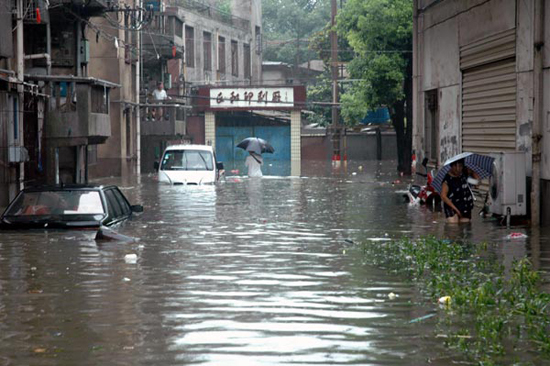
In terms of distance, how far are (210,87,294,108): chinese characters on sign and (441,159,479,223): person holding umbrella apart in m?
47.0

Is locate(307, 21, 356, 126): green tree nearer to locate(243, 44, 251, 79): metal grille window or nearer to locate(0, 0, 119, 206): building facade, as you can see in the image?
locate(243, 44, 251, 79): metal grille window

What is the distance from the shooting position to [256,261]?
13.5 m

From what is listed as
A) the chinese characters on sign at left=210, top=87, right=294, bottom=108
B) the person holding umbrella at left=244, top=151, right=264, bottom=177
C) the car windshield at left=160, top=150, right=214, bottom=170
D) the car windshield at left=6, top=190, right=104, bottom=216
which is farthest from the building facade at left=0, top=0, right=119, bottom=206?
the chinese characters on sign at left=210, top=87, right=294, bottom=108

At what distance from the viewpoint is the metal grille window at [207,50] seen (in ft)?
233

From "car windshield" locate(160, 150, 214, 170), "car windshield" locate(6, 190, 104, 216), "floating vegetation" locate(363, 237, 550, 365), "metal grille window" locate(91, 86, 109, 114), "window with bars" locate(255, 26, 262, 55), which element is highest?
"window with bars" locate(255, 26, 262, 55)

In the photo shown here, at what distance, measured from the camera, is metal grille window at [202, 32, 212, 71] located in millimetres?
71062

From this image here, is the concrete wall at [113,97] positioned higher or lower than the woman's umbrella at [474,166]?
higher

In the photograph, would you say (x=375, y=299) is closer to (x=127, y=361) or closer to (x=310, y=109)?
(x=127, y=361)

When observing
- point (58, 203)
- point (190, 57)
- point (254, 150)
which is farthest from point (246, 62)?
point (58, 203)

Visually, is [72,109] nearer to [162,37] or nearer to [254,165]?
[254,165]

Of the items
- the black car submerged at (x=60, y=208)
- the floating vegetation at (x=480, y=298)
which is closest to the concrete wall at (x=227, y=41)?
the black car submerged at (x=60, y=208)

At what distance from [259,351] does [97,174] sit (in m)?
36.4

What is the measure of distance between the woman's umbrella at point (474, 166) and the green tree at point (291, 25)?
72039 millimetres

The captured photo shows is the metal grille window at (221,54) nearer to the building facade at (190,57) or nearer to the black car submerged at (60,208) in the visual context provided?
the building facade at (190,57)
